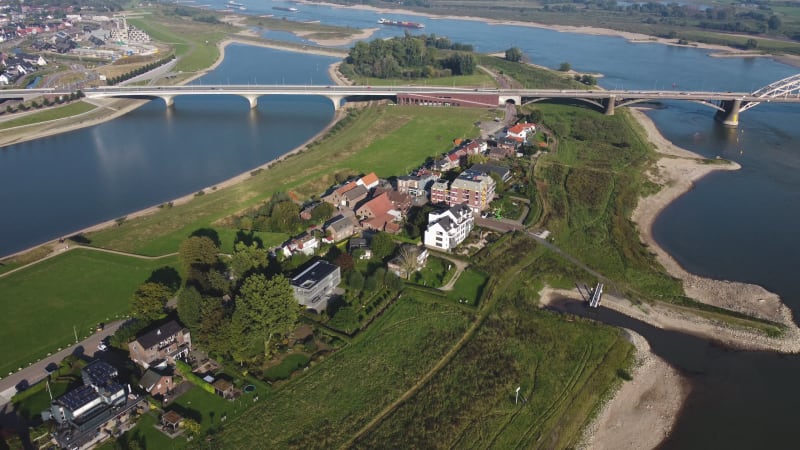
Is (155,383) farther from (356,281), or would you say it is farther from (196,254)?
(356,281)

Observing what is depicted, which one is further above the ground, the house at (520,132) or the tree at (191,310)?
the house at (520,132)

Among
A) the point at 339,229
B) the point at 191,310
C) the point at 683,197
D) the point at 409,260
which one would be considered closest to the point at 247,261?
the point at 191,310

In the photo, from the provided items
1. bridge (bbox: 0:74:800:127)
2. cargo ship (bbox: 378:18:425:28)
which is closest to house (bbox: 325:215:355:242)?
bridge (bbox: 0:74:800:127)

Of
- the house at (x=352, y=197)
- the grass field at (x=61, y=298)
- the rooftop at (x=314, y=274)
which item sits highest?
the house at (x=352, y=197)

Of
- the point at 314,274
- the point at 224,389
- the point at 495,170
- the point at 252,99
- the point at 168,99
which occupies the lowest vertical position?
the point at 224,389

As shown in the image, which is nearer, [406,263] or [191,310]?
[191,310]

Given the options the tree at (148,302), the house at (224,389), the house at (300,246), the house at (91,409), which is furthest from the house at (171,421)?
the house at (300,246)

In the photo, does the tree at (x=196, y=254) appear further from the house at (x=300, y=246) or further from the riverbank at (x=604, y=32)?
the riverbank at (x=604, y=32)

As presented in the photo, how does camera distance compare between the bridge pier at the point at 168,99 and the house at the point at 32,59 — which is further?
the house at the point at 32,59
